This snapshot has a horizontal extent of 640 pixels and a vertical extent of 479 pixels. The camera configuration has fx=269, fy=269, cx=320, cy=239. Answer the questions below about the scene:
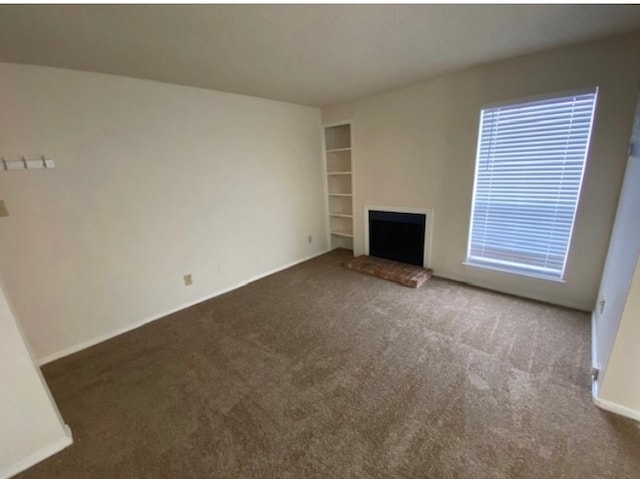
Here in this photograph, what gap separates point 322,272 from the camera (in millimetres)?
3738

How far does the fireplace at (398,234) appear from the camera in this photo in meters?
3.41

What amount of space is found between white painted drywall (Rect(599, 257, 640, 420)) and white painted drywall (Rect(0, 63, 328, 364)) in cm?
331

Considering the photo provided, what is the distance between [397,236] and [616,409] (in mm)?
2448

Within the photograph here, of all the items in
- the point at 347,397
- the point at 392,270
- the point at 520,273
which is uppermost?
the point at 520,273

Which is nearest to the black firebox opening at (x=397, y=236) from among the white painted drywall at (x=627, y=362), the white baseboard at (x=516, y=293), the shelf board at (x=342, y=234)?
the white baseboard at (x=516, y=293)

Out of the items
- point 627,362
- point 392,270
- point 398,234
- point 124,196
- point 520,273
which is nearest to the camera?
point 627,362

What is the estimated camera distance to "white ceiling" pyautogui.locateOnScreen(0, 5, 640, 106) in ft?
4.87

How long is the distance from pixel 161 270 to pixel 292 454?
7.23ft

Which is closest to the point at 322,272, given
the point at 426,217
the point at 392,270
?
the point at 392,270

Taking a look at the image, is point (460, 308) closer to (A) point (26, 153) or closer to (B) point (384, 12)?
(B) point (384, 12)

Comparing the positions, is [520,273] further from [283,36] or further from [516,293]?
[283,36]

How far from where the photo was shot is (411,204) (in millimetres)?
3404

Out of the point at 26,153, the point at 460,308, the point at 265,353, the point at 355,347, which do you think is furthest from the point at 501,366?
the point at 26,153

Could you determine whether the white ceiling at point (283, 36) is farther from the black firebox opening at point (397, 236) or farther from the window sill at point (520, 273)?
the window sill at point (520, 273)
